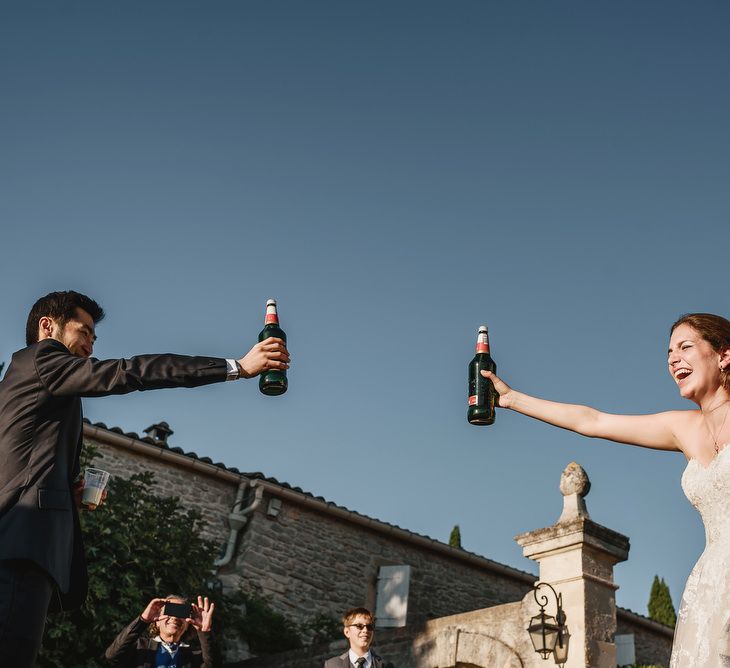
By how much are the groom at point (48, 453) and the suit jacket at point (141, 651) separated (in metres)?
2.76

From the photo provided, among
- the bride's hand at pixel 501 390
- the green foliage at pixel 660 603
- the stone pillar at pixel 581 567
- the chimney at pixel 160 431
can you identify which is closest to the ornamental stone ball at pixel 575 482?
the stone pillar at pixel 581 567

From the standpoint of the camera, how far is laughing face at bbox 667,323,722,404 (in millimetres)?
2387

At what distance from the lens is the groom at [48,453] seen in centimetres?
245

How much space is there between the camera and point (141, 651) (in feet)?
17.8

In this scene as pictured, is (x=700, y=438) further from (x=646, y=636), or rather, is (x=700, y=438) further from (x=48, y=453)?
(x=646, y=636)

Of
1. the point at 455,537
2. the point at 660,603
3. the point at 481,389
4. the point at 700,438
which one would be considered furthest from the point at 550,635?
the point at 660,603

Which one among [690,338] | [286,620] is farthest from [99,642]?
[690,338]

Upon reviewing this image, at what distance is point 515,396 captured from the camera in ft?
10.3

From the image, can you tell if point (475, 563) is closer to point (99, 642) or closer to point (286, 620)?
point (286, 620)

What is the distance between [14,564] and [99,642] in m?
7.16

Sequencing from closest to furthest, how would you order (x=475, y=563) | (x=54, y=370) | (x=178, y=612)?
(x=54, y=370) → (x=178, y=612) → (x=475, y=563)

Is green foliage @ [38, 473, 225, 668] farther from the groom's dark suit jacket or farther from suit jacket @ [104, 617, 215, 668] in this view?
the groom's dark suit jacket

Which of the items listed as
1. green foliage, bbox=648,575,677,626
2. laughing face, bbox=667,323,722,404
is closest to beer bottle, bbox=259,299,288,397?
laughing face, bbox=667,323,722,404

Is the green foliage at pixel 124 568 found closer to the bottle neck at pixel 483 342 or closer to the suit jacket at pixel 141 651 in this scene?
the suit jacket at pixel 141 651
